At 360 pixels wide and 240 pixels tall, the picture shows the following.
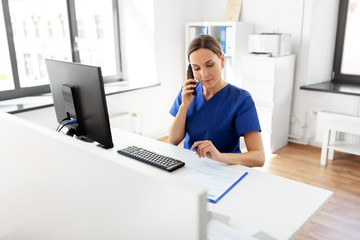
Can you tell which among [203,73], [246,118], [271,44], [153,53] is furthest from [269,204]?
[153,53]

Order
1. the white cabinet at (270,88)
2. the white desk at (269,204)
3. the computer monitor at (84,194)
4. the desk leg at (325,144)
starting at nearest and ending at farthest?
the computer monitor at (84,194) < the white desk at (269,204) < the desk leg at (325,144) < the white cabinet at (270,88)

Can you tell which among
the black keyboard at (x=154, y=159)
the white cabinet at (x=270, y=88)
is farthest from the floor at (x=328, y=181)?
the black keyboard at (x=154, y=159)

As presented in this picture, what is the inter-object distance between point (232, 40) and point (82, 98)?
279 centimetres

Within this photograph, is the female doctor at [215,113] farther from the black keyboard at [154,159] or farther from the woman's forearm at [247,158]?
the black keyboard at [154,159]

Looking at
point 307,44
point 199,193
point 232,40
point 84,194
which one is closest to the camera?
point 199,193

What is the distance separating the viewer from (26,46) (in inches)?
130

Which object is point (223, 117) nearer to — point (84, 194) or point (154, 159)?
point (154, 159)

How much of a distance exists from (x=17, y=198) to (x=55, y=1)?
2.83 m

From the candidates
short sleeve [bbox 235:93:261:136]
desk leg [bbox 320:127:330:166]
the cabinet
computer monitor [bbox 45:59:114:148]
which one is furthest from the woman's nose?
the cabinet

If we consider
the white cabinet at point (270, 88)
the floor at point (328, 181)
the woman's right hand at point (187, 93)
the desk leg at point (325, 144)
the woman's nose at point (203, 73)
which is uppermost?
the woman's nose at point (203, 73)

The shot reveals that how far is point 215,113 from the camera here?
1732 mm

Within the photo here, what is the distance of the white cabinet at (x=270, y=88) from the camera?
354 cm

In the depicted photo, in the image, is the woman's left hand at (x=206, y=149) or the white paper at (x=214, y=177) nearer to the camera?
the white paper at (x=214, y=177)

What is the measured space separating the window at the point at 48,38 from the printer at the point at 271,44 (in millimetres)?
1695
